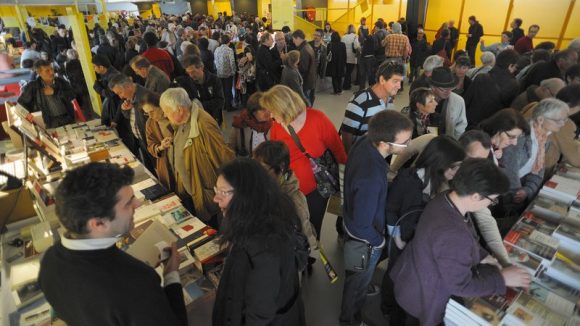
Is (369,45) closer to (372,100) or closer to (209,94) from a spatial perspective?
(209,94)

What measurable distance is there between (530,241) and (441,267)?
95cm

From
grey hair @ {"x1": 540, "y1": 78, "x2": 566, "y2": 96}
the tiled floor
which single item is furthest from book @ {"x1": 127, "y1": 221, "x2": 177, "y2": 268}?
grey hair @ {"x1": 540, "y1": 78, "x2": 566, "y2": 96}

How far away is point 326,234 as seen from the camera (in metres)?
3.38

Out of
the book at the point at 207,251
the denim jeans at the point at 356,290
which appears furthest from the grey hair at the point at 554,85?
the book at the point at 207,251

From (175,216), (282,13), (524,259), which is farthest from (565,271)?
(282,13)

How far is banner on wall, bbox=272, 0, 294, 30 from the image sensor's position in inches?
317

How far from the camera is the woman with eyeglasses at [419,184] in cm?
184

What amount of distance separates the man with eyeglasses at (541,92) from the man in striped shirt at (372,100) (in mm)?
1518

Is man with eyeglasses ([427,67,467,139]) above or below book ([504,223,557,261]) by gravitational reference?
above

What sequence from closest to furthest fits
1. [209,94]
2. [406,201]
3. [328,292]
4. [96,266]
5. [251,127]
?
[96,266], [406,201], [328,292], [251,127], [209,94]

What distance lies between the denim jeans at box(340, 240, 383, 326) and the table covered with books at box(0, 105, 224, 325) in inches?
35.4

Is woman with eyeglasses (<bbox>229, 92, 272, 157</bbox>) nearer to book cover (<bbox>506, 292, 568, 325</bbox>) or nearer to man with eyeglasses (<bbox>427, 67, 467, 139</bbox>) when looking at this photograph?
man with eyeglasses (<bbox>427, 67, 467, 139</bbox>)

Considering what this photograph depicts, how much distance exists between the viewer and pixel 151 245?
184cm

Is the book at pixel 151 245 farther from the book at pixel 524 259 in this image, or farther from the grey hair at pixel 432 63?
the grey hair at pixel 432 63
